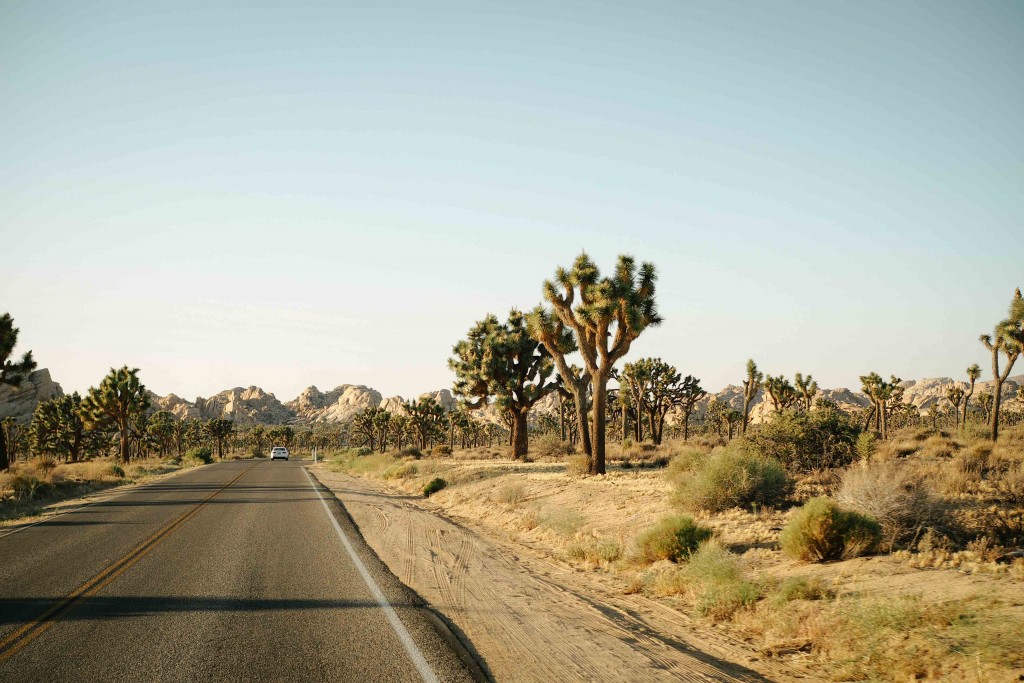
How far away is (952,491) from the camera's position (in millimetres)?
12602

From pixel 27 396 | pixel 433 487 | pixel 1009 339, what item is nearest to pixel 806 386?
pixel 1009 339

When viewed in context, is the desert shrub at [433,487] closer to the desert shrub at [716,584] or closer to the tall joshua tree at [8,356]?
the desert shrub at [716,584]

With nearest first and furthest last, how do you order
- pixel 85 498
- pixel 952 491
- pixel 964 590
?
pixel 964 590, pixel 952 491, pixel 85 498

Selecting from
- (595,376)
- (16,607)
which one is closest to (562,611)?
(16,607)

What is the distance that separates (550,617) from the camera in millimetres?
7988

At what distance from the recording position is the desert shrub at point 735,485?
43.0 ft

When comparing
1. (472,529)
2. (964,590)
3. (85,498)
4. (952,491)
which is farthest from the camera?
(85,498)

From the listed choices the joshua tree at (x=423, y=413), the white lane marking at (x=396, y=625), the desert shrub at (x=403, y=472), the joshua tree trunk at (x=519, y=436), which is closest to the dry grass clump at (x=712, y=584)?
the white lane marking at (x=396, y=625)

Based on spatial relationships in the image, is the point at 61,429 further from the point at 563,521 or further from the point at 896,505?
the point at 896,505

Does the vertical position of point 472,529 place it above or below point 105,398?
below

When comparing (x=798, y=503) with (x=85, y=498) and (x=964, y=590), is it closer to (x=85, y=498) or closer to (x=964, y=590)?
(x=964, y=590)

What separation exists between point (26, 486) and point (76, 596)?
761 inches

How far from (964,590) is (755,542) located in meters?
3.92

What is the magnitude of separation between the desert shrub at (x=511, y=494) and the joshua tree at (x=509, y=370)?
14127 millimetres
